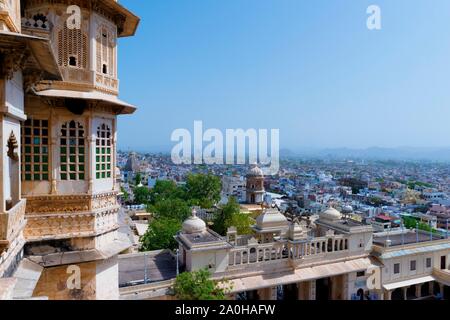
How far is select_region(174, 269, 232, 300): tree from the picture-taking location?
13117 millimetres

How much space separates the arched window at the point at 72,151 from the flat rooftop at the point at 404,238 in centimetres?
1769

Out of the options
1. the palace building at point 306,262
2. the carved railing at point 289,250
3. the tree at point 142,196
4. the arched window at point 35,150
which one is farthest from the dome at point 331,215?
the tree at point 142,196

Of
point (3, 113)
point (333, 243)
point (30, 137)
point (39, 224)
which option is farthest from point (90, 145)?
point (333, 243)

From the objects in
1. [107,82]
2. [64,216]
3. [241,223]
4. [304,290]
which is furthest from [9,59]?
[241,223]

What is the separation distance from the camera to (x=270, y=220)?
18.9 meters

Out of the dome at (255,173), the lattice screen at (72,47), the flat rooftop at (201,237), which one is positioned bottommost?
the flat rooftop at (201,237)

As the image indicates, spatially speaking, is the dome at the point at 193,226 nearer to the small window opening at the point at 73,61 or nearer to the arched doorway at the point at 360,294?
the arched doorway at the point at 360,294

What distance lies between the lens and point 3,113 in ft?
19.4

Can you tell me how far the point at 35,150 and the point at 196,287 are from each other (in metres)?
7.99

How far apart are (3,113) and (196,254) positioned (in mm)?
10713

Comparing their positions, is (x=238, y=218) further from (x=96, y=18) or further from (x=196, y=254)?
(x=96, y=18)

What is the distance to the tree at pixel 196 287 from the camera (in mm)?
13117

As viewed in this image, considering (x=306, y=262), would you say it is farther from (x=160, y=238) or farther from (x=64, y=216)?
(x=64, y=216)

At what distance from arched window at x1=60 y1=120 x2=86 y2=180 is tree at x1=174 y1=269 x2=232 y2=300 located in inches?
261
